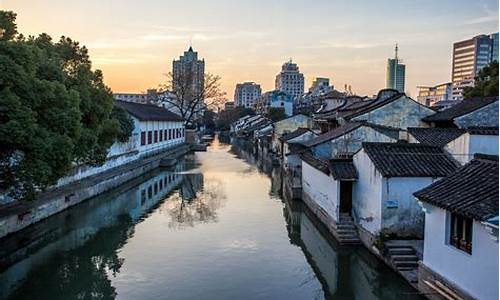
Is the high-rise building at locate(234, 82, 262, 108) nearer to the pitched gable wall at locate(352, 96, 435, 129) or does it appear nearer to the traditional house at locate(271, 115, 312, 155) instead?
the traditional house at locate(271, 115, 312, 155)

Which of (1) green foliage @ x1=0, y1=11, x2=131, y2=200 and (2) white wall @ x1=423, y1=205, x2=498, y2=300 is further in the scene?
(1) green foliage @ x1=0, y1=11, x2=131, y2=200

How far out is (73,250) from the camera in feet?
53.3

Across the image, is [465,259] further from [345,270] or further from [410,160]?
A: [410,160]

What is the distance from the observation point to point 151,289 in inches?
487

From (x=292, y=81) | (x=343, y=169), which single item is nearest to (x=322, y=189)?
(x=343, y=169)

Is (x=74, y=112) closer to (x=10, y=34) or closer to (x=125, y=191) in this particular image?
(x=10, y=34)

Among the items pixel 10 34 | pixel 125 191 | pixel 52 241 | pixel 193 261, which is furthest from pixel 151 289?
pixel 125 191

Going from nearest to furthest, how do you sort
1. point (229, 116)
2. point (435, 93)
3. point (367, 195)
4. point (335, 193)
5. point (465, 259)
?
1. point (465, 259)
2. point (367, 195)
3. point (335, 193)
4. point (435, 93)
5. point (229, 116)

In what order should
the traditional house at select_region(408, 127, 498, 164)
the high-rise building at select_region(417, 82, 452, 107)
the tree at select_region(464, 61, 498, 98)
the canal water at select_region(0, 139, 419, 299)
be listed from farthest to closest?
the high-rise building at select_region(417, 82, 452, 107) → the tree at select_region(464, 61, 498, 98) → the traditional house at select_region(408, 127, 498, 164) → the canal water at select_region(0, 139, 419, 299)

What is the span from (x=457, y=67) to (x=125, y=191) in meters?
97.5

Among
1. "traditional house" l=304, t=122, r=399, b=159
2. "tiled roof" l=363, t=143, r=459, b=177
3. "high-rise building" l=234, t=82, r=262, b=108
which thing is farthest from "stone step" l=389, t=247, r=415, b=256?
"high-rise building" l=234, t=82, r=262, b=108

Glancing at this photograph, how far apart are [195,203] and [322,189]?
7.43m

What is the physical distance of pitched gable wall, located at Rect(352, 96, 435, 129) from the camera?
26953 millimetres

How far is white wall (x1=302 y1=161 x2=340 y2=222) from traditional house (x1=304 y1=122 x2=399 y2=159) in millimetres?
1127
